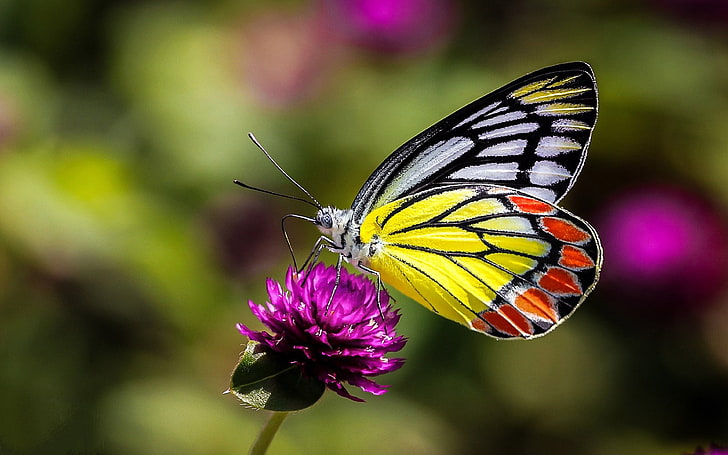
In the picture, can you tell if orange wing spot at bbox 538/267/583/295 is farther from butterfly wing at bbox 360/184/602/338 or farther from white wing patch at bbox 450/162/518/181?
white wing patch at bbox 450/162/518/181

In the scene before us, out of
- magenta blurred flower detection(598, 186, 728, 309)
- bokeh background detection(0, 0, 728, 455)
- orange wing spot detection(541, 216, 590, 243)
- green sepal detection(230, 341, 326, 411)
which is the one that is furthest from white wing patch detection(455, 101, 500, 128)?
magenta blurred flower detection(598, 186, 728, 309)

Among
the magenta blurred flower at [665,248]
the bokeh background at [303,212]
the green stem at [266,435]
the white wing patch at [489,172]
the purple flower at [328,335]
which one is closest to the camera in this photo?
the green stem at [266,435]

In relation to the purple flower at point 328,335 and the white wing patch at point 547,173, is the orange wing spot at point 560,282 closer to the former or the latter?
the white wing patch at point 547,173

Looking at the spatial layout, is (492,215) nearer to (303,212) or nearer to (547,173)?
(547,173)

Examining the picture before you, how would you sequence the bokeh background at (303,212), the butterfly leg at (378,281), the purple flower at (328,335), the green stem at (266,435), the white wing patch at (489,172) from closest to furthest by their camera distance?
the green stem at (266,435) → the purple flower at (328,335) → the butterfly leg at (378,281) → the white wing patch at (489,172) → the bokeh background at (303,212)

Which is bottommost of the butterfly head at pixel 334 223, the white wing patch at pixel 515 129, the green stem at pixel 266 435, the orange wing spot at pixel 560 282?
the green stem at pixel 266 435

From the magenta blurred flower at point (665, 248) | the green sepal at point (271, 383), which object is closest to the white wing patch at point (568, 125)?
the green sepal at point (271, 383)
